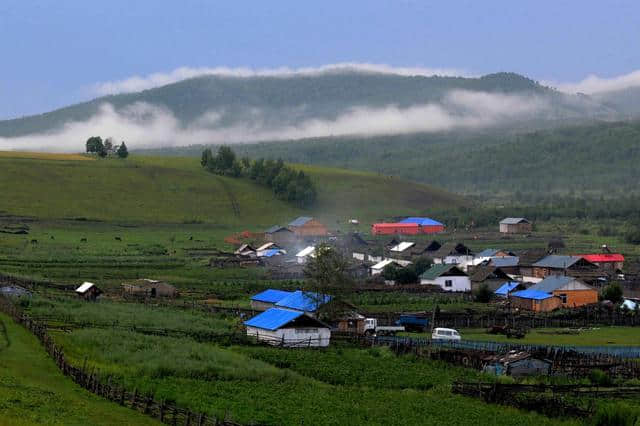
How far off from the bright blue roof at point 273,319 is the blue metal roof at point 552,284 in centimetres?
2608

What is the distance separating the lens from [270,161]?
602 feet

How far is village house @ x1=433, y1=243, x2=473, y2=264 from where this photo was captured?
102m

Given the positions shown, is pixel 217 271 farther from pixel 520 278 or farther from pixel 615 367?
pixel 615 367

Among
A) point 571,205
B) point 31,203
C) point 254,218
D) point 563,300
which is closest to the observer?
point 563,300

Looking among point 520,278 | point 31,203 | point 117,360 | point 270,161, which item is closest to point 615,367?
point 117,360

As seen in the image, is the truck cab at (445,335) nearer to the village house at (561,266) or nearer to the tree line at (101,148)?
the village house at (561,266)

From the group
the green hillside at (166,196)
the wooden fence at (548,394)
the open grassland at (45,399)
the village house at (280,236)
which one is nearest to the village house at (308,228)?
the village house at (280,236)

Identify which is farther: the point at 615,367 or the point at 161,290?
the point at 161,290

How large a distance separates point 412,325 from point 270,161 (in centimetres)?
12565

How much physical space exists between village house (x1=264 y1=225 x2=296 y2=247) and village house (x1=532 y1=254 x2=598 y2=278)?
136ft

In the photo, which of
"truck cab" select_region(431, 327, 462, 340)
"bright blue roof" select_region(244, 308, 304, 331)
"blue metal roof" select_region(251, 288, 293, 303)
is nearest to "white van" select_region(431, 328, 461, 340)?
"truck cab" select_region(431, 327, 462, 340)

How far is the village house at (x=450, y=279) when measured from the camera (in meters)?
83.4

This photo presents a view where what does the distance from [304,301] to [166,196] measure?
10011 centimetres

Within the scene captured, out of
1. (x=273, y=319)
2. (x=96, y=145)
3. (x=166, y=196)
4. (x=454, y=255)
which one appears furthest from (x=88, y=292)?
(x=96, y=145)
